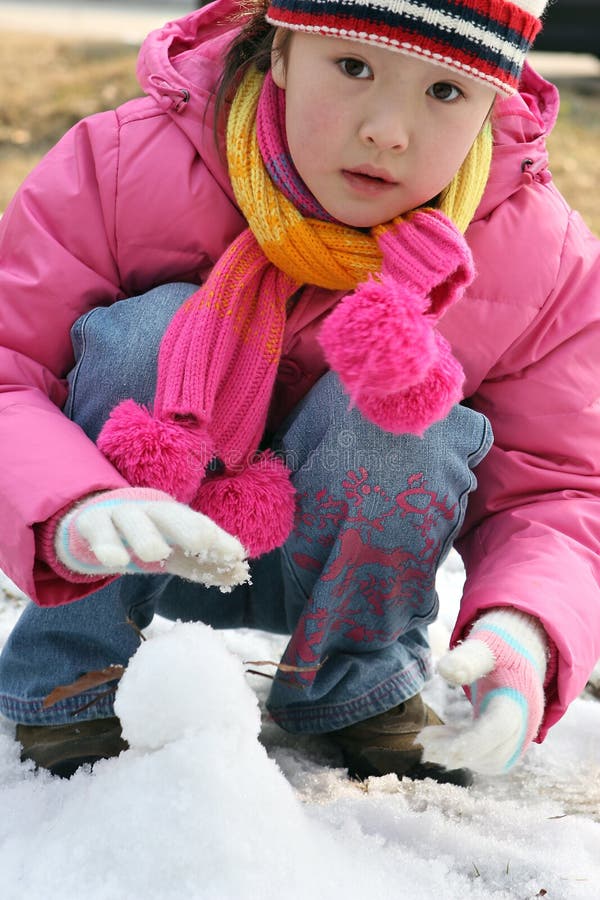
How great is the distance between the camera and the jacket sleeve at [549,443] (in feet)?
3.95

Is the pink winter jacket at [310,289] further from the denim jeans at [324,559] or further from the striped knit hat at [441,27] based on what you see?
the striped knit hat at [441,27]

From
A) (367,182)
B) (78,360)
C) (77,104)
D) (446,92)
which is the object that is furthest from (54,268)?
(77,104)

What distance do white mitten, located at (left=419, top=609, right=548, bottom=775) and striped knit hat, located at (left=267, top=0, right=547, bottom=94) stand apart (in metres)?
0.59

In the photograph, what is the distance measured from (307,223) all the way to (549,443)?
404mm

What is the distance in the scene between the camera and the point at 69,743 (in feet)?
4.14

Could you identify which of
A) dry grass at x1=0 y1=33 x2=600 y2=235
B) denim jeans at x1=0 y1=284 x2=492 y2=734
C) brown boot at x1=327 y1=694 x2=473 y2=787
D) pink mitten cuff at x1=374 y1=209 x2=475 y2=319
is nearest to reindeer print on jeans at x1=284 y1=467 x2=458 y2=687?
denim jeans at x1=0 y1=284 x2=492 y2=734

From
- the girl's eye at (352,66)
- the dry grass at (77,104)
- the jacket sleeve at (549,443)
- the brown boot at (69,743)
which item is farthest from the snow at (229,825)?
the dry grass at (77,104)

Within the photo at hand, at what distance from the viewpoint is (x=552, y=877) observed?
3.56ft

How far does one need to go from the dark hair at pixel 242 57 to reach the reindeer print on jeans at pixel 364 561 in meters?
0.50

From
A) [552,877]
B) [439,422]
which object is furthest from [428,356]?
[552,877]

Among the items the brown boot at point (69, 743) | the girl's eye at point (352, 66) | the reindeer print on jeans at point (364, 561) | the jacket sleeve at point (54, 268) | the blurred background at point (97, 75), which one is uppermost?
the girl's eye at point (352, 66)

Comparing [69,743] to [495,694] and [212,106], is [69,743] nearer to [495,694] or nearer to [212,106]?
[495,694]

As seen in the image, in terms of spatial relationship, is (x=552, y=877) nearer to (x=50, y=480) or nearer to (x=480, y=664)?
(x=480, y=664)

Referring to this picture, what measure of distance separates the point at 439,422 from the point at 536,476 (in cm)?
15
